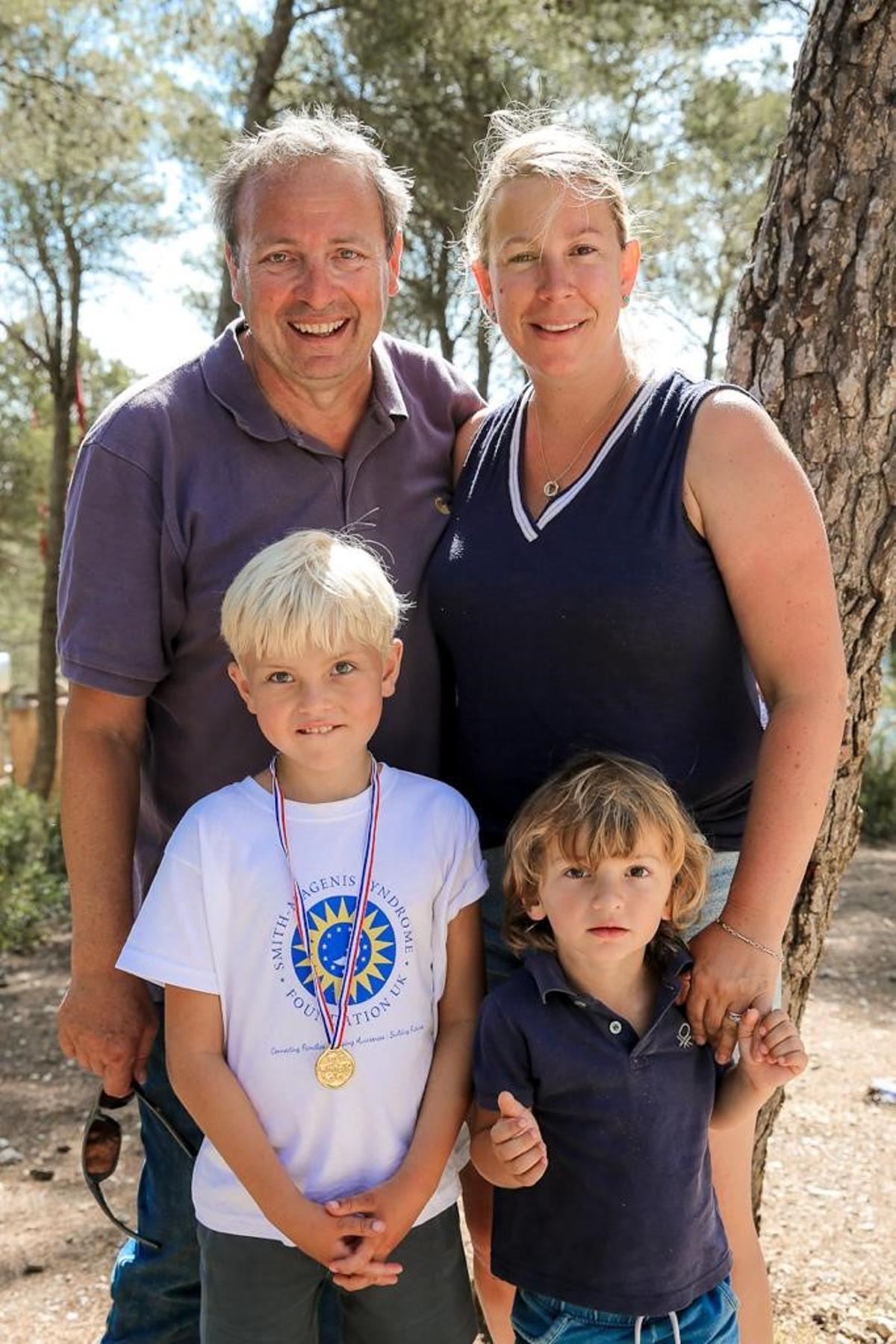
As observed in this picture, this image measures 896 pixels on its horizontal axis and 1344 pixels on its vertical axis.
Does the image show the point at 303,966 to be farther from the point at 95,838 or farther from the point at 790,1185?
the point at 790,1185

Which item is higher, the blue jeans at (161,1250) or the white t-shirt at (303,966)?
the white t-shirt at (303,966)

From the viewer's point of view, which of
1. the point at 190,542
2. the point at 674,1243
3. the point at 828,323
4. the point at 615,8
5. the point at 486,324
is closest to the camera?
the point at 674,1243

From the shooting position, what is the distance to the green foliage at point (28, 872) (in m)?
6.79

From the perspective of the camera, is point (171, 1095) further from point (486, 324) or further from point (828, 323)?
point (828, 323)

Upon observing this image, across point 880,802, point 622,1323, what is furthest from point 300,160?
point 880,802

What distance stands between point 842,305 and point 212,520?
1396 millimetres

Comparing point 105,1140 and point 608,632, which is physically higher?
point 608,632

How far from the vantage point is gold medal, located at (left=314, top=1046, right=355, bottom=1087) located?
6.31 feet

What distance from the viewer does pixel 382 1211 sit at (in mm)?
1892

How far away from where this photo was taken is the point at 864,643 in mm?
2822

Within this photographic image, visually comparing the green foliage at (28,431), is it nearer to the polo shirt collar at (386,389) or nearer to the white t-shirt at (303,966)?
the polo shirt collar at (386,389)

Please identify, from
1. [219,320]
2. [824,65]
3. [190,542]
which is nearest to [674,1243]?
[190,542]

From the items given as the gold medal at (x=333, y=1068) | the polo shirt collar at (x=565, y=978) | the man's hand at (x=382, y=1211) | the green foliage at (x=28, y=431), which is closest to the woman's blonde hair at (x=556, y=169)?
the polo shirt collar at (x=565, y=978)

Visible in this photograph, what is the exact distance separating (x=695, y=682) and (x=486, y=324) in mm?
878
